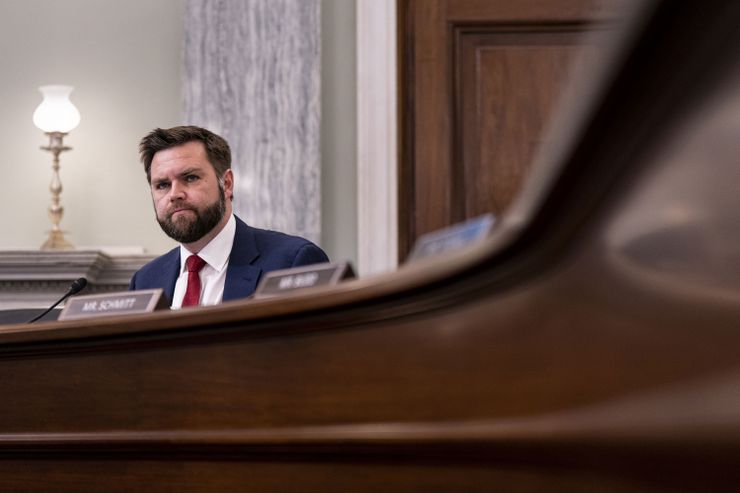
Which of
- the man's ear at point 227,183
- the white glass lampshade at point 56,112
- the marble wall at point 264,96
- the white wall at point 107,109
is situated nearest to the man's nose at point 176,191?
the man's ear at point 227,183

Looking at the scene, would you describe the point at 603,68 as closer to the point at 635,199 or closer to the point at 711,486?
the point at 635,199

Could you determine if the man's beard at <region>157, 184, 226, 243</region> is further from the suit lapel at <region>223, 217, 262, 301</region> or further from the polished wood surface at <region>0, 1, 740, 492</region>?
the polished wood surface at <region>0, 1, 740, 492</region>

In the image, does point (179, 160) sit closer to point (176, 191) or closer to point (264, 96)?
point (176, 191)

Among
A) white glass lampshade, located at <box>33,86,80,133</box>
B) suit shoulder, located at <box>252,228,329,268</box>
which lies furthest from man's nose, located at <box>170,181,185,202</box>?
white glass lampshade, located at <box>33,86,80,133</box>

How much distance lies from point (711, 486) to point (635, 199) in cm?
21

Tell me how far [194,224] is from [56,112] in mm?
1945

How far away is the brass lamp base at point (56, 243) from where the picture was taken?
179 inches

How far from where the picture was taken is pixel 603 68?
0.80 m

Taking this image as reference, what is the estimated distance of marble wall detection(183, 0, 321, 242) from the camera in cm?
460

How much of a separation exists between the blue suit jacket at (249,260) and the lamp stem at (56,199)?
67.7 inches

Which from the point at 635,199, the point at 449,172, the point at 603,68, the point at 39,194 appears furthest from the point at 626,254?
the point at 39,194

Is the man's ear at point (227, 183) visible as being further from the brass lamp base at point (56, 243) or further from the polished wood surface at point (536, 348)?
the polished wood surface at point (536, 348)

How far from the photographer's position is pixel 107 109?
4801 millimetres

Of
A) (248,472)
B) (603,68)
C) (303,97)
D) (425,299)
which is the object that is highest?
(303,97)
